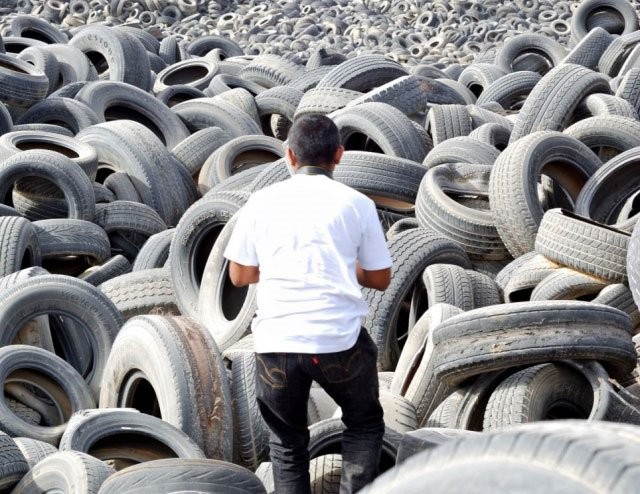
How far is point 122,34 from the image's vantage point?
1270 centimetres

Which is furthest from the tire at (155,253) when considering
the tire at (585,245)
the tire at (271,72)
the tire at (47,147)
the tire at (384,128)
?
the tire at (271,72)

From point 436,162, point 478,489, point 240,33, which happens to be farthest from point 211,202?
point 240,33

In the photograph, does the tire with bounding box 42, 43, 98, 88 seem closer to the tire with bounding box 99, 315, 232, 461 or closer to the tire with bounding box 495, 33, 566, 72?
the tire with bounding box 495, 33, 566, 72

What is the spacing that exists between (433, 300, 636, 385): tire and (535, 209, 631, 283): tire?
1.16 m

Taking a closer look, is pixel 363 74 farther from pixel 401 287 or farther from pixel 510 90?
pixel 401 287

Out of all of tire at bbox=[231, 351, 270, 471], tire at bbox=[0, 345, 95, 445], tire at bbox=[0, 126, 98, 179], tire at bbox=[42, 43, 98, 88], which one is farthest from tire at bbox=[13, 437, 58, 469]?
tire at bbox=[42, 43, 98, 88]

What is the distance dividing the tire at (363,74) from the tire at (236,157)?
81 cm

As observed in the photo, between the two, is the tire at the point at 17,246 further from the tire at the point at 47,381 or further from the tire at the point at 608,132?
the tire at the point at 608,132

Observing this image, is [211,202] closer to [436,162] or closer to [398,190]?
[398,190]

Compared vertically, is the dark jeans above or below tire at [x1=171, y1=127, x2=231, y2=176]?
above

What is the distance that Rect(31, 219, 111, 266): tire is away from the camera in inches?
275

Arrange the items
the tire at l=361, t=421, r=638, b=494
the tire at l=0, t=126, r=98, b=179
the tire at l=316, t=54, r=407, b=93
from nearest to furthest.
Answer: the tire at l=361, t=421, r=638, b=494
the tire at l=0, t=126, r=98, b=179
the tire at l=316, t=54, r=407, b=93

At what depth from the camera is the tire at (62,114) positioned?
9711 millimetres

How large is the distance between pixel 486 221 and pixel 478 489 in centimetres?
497
